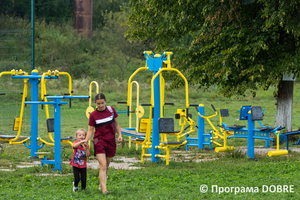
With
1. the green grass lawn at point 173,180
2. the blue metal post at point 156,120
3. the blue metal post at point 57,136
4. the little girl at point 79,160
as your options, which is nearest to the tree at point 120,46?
the blue metal post at point 156,120

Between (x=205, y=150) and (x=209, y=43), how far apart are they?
3916mm

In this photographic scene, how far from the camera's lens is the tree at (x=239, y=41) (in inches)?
486

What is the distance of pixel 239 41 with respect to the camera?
13.0 m

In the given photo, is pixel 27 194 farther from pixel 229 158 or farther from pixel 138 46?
pixel 138 46

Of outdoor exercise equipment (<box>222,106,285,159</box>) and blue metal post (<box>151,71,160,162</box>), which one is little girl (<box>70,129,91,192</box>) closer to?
blue metal post (<box>151,71,160,162</box>)

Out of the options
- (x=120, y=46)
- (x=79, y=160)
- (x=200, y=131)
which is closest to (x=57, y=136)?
(x=79, y=160)

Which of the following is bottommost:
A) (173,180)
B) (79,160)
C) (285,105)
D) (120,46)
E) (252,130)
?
(173,180)

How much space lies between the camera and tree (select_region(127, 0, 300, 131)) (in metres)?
12.3

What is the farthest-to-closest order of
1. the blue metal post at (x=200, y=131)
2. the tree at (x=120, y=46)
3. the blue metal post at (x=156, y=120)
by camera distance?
the tree at (x=120, y=46)
the blue metal post at (x=200, y=131)
the blue metal post at (x=156, y=120)

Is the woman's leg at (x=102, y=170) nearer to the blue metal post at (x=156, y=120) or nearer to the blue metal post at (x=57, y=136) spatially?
the blue metal post at (x=57, y=136)

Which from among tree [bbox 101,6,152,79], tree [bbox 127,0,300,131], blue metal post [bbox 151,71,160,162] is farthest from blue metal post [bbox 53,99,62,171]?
tree [bbox 101,6,152,79]

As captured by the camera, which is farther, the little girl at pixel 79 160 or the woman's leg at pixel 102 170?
the little girl at pixel 79 160

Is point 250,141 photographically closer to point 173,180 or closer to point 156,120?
point 156,120

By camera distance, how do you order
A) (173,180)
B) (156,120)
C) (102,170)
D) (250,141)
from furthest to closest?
→ (250,141) < (156,120) < (173,180) < (102,170)
